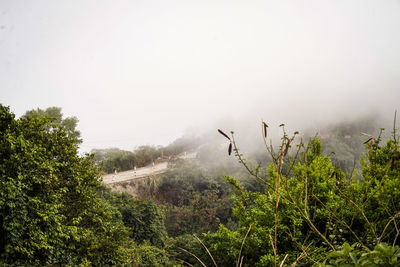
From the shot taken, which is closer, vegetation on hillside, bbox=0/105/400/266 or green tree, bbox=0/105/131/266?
vegetation on hillside, bbox=0/105/400/266

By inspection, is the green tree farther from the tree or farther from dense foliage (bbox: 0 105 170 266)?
the tree

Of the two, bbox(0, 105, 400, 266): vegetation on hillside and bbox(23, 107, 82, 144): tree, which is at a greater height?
bbox(23, 107, 82, 144): tree

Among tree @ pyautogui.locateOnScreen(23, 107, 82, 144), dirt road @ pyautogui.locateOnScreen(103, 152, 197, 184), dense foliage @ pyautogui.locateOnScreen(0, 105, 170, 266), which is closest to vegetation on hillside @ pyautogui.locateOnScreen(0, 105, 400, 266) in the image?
dense foliage @ pyautogui.locateOnScreen(0, 105, 170, 266)

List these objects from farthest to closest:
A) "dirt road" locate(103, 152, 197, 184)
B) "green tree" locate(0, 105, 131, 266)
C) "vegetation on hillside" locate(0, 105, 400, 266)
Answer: "dirt road" locate(103, 152, 197, 184) → "green tree" locate(0, 105, 131, 266) → "vegetation on hillside" locate(0, 105, 400, 266)

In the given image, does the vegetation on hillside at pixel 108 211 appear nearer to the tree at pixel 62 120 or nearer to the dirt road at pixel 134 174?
the tree at pixel 62 120

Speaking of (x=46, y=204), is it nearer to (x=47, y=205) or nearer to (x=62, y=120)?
(x=47, y=205)

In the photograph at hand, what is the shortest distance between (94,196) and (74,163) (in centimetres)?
142

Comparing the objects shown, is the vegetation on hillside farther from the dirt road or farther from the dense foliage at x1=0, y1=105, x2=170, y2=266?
the dirt road

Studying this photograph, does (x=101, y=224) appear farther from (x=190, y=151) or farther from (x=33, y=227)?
(x=190, y=151)

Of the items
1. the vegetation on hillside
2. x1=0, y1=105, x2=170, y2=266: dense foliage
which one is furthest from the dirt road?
x1=0, y1=105, x2=170, y2=266: dense foliage

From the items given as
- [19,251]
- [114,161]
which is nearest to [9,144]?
[19,251]

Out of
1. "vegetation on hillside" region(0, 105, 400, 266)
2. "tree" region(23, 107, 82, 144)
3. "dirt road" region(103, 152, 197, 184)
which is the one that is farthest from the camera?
"dirt road" region(103, 152, 197, 184)

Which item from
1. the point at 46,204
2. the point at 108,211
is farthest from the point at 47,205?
the point at 108,211

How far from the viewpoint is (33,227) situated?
5.78 metres
